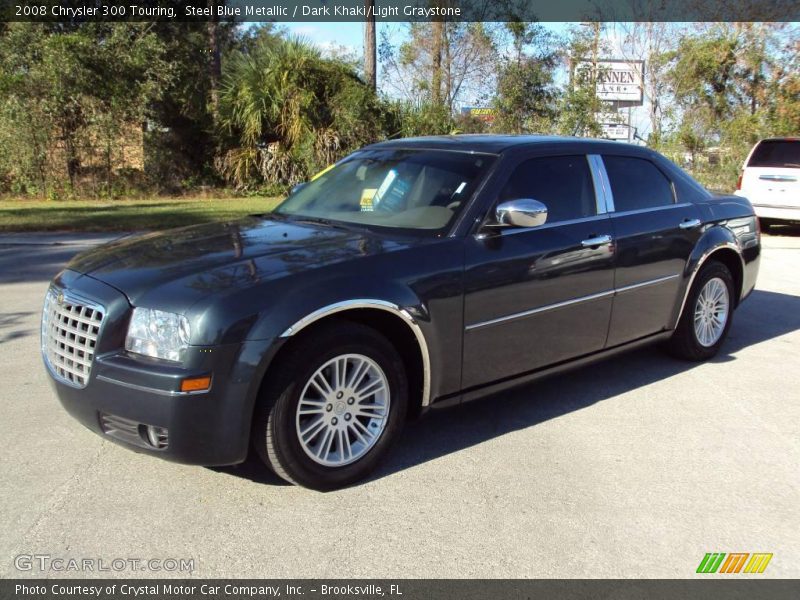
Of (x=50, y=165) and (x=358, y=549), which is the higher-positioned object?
(x=50, y=165)

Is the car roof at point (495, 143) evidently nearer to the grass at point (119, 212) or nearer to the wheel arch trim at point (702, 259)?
the wheel arch trim at point (702, 259)

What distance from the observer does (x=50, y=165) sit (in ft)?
63.8

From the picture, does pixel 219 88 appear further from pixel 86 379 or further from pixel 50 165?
pixel 86 379

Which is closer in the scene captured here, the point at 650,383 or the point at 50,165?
the point at 650,383

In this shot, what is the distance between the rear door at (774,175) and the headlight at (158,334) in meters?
13.1

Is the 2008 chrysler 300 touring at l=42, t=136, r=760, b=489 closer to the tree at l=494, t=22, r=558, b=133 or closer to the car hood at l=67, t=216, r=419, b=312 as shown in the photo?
the car hood at l=67, t=216, r=419, b=312

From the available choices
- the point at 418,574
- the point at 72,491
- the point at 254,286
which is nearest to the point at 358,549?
the point at 418,574

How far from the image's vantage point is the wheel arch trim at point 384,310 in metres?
3.52

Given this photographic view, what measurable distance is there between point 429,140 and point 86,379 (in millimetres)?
2742

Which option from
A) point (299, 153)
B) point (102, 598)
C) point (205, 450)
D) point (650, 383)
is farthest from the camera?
point (299, 153)

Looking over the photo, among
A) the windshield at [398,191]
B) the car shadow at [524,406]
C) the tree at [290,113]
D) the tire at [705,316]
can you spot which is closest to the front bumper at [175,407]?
the car shadow at [524,406]

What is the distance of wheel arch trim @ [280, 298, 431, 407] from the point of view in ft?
11.6

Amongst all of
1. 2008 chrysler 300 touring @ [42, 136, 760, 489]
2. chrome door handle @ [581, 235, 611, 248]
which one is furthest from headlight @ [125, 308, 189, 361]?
chrome door handle @ [581, 235, 611, 248]

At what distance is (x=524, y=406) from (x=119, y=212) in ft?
43.6
